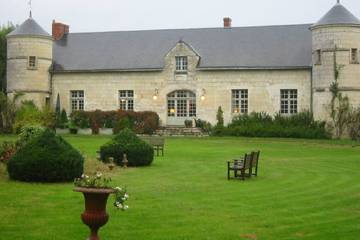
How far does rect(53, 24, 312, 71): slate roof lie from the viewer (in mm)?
39031

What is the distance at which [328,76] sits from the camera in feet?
118

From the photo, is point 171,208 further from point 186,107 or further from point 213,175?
→ point 186,107

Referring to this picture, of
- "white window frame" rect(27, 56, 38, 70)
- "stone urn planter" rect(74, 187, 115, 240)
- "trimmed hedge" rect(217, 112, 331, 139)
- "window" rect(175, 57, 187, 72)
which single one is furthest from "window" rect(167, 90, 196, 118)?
"stone urn planter" rect(74, 187, 115, 240)

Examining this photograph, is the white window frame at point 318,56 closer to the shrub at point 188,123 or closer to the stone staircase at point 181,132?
the stone staircase at point 181,132

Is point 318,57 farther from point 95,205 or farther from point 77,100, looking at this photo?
point 95,205

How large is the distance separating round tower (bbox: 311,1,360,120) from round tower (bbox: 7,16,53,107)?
55.0ft

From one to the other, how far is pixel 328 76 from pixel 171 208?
85.3 ft

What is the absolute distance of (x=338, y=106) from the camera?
35.8 meters

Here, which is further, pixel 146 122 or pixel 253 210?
pixel 146 122

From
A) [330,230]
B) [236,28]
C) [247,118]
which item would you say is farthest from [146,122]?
[330,230]

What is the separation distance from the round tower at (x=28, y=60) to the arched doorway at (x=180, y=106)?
321 inches

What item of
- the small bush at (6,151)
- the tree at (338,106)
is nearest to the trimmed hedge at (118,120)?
the tree at (338,106)

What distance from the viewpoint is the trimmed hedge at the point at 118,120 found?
3891cm

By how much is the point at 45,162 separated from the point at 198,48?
27.0 meters
